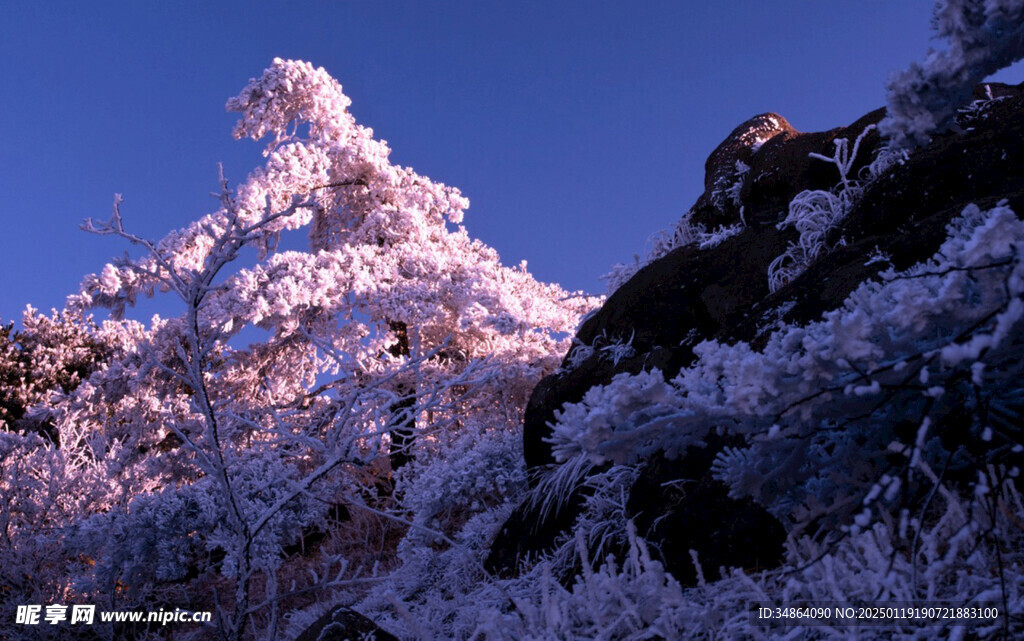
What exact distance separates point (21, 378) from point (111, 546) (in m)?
17.0

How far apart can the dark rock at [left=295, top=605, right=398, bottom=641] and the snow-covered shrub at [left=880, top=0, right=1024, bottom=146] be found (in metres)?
3.02

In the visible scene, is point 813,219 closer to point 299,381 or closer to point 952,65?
point 952,65

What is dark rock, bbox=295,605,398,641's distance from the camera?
11.4 feet

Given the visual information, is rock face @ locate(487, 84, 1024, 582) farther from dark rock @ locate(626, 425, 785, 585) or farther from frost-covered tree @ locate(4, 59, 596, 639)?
frost-covered tree @ locate(4, 59, 596, 639)

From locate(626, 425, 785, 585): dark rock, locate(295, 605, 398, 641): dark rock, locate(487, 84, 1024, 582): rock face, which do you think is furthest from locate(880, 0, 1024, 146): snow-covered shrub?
locate(295, 605, 398, 641): dark rock

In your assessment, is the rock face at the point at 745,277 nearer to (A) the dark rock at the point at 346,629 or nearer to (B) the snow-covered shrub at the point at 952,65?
(B) the snow-covered shrub at the point at 952,65

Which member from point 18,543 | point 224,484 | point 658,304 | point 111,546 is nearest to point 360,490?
point 111,546

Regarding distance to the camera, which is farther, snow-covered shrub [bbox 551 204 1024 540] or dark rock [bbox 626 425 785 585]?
dark rock [bbox 626 425 785 585]

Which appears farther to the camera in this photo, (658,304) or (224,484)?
(658,304)

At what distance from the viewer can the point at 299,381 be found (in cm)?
1520

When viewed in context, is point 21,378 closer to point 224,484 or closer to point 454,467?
point 454,467

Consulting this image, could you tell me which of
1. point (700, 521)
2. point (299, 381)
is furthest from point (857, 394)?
point (299, 381)

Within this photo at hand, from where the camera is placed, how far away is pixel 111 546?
27.1ft

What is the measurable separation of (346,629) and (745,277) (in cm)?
427
